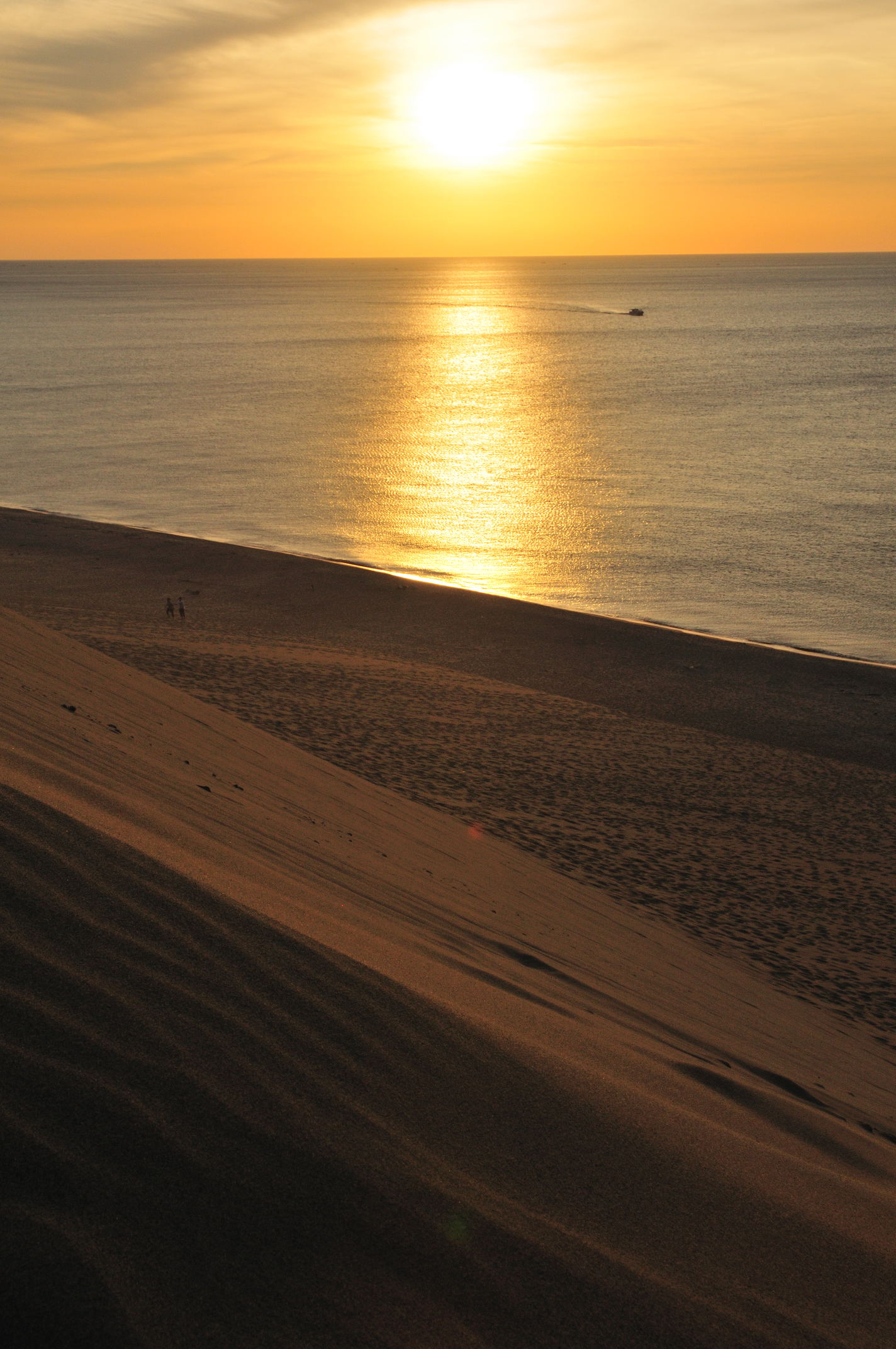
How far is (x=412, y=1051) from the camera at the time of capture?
3309mm

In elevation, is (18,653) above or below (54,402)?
below

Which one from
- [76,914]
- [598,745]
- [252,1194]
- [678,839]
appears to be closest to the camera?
[252,1194]

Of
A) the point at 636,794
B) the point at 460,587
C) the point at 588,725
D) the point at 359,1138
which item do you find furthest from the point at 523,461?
the point at 359,1138

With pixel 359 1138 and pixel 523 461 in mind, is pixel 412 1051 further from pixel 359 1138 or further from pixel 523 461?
pixel 523 461

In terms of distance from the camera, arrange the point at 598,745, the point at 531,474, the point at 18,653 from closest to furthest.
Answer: the point at 18,653
the point at 598,745
the point at 531,474

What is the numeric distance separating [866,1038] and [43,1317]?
5.34 m

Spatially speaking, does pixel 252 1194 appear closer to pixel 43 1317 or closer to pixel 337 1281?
pixel 337 1281

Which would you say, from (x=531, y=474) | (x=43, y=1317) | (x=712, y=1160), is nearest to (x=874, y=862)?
(x=712, y=1160)

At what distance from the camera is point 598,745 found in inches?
468

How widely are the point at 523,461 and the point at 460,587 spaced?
65.8 ft

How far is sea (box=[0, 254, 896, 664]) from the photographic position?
2336cm

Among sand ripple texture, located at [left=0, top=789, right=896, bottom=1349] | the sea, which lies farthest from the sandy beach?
the sea

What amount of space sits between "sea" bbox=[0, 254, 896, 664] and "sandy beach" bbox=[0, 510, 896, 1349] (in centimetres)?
1191

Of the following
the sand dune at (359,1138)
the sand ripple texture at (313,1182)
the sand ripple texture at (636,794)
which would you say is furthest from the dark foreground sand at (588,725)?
the sand ripple texture at (313,1182)
